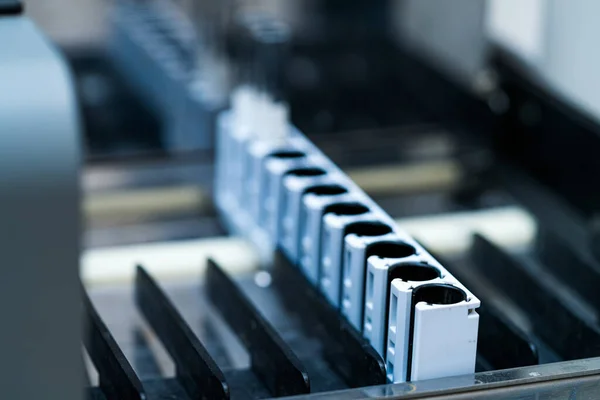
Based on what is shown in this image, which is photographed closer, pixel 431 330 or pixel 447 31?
pixel 431 330

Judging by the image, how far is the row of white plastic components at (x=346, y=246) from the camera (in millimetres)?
794

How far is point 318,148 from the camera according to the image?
1.30m

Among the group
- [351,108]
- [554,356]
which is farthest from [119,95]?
[554,356]

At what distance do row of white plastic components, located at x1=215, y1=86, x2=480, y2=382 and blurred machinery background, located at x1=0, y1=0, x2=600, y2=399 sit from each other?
2 centimetres

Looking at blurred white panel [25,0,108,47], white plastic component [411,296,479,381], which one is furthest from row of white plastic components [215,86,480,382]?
blurred white panel [25,0,108,47]

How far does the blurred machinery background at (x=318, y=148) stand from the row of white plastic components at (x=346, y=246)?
2 centimetres

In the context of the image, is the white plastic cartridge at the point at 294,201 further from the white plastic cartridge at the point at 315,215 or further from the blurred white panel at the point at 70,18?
the blurred white panel at the point at 70,18

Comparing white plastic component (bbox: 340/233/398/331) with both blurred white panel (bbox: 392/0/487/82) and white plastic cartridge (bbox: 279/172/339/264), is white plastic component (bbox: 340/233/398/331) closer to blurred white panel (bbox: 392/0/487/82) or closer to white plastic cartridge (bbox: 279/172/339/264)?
white plastic cartridge (bbox: 279/172/339/264)

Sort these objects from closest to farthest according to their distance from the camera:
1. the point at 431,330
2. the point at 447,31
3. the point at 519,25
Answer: the point at 431,330
the point at 519,25
the point at 447,31

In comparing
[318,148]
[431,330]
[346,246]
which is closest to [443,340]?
[431,330]

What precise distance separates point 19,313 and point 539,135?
0.75 metres

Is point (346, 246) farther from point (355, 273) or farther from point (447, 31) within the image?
point (447, 31)

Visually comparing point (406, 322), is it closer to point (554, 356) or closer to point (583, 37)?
point (554, 356)

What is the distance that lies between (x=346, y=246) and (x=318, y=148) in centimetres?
43
